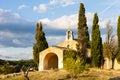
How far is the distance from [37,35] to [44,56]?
13.6 ft

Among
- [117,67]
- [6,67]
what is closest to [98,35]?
[117,67]

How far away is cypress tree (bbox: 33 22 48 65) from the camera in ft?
171

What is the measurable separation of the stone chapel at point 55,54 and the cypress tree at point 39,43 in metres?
1.97

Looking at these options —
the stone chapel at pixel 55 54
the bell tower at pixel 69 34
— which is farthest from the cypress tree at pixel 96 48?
the bell tower at pixel 69 34

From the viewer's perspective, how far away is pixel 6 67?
154ft

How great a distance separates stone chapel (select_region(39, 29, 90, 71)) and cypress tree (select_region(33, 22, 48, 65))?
1.97 meters

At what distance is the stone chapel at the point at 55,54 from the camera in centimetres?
4791

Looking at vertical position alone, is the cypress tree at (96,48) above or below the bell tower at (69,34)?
below

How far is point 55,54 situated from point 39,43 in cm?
350

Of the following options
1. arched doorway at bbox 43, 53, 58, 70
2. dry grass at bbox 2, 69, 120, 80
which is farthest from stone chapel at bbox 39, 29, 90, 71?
dry grass at bbox 2, 69, 120, 80

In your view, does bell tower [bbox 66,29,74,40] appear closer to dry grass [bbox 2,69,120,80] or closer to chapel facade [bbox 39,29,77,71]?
chapel facade [bbox 39,29,77,71]

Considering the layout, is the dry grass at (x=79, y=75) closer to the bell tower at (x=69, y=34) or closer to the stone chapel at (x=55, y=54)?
the stone chapel at (x=55, y=54)

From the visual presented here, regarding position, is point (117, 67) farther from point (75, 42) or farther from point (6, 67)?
point (6, 67)

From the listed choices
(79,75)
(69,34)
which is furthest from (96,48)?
(79,75)
